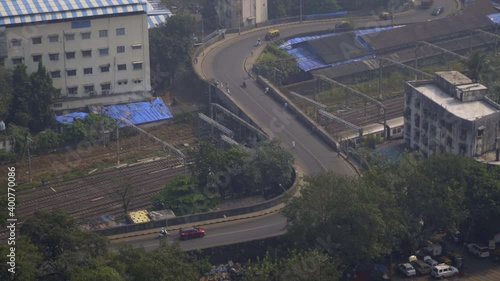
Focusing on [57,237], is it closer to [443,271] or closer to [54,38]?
[443,271]

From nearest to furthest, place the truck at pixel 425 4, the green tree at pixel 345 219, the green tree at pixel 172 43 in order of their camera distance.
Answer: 1. the green tree at pixel 345 219
2. the green tree at pixel 172 43
3. the truck at pixel 425 4

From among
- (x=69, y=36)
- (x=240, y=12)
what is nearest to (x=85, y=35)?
(x=69, y=36)

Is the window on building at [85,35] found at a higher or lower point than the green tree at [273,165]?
higher

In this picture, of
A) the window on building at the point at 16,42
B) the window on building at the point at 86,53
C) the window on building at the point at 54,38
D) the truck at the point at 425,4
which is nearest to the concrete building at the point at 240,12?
the truck at the point at 425,4

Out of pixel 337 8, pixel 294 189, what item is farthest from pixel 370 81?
pixel 294 189

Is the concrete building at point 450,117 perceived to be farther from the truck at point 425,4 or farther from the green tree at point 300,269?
the truck at point 425,4

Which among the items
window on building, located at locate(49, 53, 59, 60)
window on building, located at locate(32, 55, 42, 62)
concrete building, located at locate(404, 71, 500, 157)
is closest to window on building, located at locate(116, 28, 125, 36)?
window on building, located at locate(49, 53, 59, 60)
